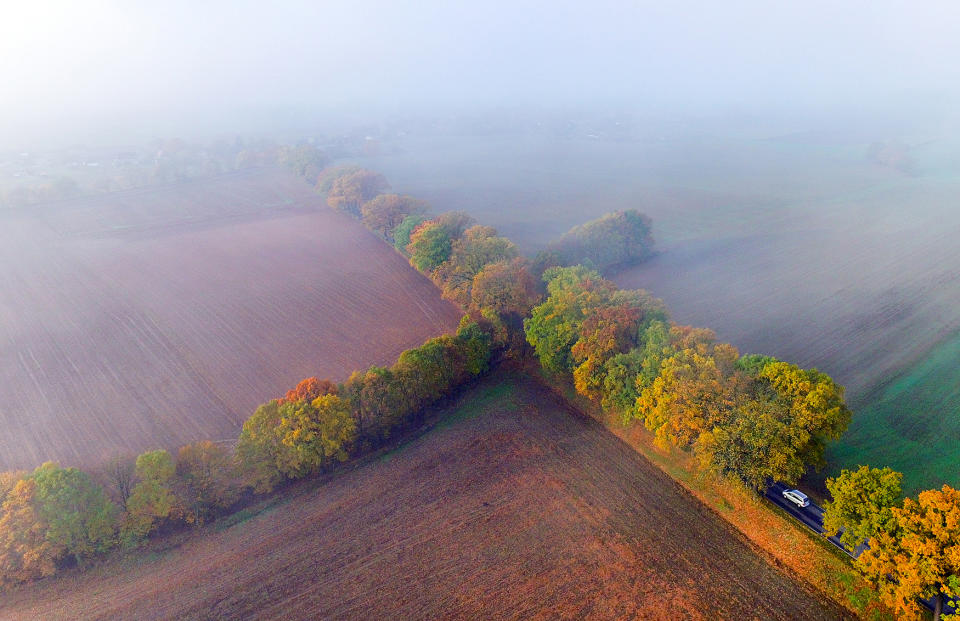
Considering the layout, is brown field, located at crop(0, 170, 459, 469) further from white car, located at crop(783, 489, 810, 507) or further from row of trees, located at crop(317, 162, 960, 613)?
white car, located at crop(783, 489, 810, 507)

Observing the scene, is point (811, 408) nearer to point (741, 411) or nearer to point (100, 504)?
point (741, 411)

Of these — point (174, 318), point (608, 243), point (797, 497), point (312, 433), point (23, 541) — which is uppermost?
point (608, 243)

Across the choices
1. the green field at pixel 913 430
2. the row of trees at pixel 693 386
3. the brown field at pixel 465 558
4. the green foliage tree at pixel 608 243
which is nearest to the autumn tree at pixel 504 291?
the row of trees at pixel 693 386

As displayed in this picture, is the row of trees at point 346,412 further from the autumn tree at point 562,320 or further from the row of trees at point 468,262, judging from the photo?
the autumn tree at point 562,320

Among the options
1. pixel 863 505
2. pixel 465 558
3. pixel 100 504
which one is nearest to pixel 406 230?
pixel 100 504

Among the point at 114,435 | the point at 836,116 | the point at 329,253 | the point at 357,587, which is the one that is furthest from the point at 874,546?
the point at 836,116

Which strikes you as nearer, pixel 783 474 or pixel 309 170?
pixel 783 474

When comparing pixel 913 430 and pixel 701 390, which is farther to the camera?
pixel 913 430

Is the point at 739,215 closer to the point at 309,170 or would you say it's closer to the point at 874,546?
the point at 874,546
